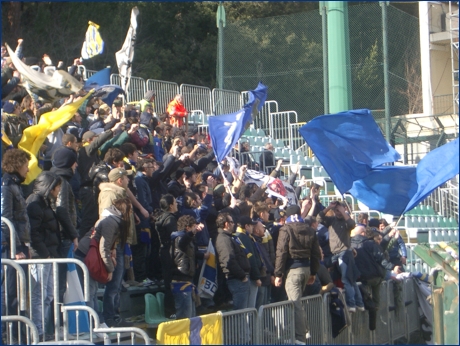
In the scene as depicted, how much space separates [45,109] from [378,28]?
13.0 m

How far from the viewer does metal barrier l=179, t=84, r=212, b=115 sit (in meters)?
22.0

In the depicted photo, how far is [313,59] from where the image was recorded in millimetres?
24406

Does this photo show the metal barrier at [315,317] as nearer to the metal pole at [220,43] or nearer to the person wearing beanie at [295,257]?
the person wearing beanie at [295,257]

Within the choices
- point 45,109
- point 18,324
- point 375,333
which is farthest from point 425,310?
point 18,324

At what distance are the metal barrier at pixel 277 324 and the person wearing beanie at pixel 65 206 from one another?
7.78ft

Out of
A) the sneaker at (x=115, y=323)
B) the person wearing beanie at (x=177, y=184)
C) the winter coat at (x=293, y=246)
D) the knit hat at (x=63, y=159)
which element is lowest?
the sneaker at (x=115, y=323)

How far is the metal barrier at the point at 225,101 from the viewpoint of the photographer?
2297cm

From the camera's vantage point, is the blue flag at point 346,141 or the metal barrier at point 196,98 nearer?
the blue flag at point 346,141

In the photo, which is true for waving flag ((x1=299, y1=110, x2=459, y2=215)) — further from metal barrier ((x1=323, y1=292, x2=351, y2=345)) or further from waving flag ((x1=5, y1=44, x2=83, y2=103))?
waving flag ((x1=5, y1=44, x2=83, y2=103))

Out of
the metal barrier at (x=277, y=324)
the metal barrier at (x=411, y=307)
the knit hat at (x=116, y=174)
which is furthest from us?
the metal barrier at (x=411, y=307)

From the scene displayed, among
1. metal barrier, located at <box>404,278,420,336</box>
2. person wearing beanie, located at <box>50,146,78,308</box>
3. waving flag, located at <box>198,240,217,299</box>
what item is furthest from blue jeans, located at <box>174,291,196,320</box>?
metal barrier, located at <box>404,278,420,336</box>

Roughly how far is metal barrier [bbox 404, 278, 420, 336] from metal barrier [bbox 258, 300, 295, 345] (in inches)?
189

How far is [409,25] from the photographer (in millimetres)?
24344

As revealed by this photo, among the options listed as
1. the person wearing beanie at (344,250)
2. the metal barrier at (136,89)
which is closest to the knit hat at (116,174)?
the person wearing beanie at (344,250)
